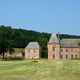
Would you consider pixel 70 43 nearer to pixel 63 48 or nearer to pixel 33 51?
pixel 63 48

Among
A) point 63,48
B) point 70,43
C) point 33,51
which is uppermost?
point 70,43

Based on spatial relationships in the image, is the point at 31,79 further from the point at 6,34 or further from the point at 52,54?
the point at 52,54

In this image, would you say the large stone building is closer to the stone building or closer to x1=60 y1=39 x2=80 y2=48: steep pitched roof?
x1=60 y1=39 x2=80 y2=48: steep pitched roof

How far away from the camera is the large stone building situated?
391 feet

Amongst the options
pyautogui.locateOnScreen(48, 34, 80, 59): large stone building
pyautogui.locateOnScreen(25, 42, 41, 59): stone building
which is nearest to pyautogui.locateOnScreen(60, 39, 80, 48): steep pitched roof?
pyautogui.locateOnScreen(48, 34, 80, 59): large stone building

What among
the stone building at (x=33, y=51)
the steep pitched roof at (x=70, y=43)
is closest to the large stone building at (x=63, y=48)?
the steep pitched roof at (x=70, y=43)

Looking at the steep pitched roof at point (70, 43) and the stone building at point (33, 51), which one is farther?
the stone building at point (33, 51)

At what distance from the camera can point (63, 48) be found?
395 feet

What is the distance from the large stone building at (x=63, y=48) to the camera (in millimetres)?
119062

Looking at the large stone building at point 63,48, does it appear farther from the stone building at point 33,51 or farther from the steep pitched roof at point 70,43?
the stone building at point 33,51

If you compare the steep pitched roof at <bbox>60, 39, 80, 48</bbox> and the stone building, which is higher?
the steep pitched roof at <bbox>60, 39, 80, 48</bbox>

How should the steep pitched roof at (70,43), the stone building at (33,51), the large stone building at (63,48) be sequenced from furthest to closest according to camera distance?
the stone building at (33,51), the steep pitched roof at (70,43), the large stone building at (63,48)

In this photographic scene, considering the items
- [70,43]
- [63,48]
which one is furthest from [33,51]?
[70,43]

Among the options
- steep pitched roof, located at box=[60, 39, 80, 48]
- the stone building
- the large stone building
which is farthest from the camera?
the stone building
